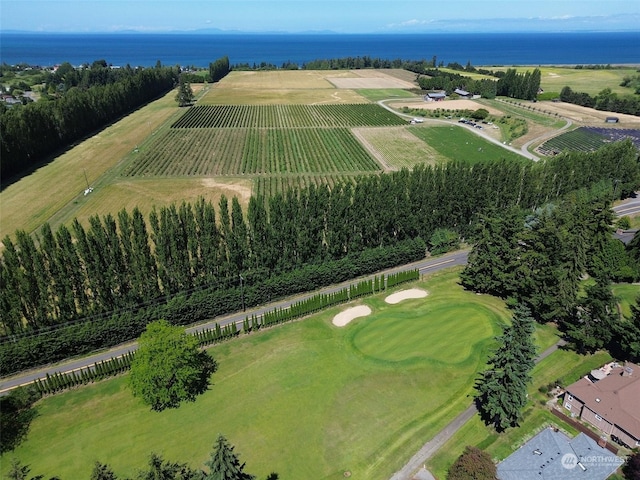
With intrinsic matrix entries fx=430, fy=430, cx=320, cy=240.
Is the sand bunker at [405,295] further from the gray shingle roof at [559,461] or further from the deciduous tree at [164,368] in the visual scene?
the deciduous tree at [164,368]

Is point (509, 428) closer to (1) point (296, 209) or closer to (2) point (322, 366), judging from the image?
(2) point (322, 366)

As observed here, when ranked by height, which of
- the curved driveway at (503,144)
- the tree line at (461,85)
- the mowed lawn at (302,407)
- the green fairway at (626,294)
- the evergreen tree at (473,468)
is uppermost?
the tree line at (461,85)

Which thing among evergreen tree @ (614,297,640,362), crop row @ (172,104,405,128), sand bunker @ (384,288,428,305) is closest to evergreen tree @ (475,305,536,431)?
evergreen tree @ (614,297,640,362)

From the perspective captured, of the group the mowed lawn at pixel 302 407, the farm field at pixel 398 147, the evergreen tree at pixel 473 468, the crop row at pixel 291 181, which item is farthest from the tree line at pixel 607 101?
the evergreen tree at pixel 473 468

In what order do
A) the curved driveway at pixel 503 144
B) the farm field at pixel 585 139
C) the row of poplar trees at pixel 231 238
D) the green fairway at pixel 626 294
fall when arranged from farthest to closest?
the farm field at pixel 585 139 < the curved driveway at pixel 503 144 < the green fairway at pixel 626 294 < the row of poplar trees at pixel 231 238

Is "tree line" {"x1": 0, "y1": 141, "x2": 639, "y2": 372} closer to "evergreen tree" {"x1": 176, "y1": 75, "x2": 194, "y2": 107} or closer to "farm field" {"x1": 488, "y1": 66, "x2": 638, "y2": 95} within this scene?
"evergreen tree" {"x1": 176, "y1": 75, "x2": 194, "y2": 107}

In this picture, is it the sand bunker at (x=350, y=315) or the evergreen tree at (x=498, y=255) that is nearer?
the sand bunker at (x=350, y=315)

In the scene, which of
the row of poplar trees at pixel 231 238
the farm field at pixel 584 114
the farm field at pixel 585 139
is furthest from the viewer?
the farm field at pixel 584 114
